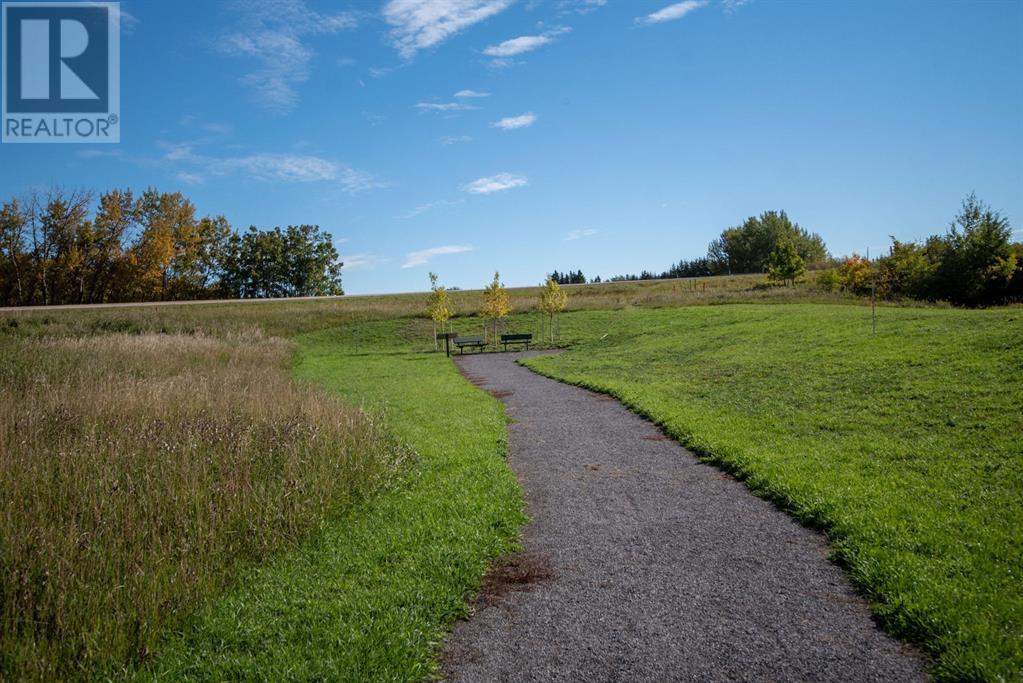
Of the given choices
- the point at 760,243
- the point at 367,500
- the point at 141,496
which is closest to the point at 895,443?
the point at 367,500

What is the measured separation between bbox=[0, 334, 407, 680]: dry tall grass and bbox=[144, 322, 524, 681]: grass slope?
392 millimetres

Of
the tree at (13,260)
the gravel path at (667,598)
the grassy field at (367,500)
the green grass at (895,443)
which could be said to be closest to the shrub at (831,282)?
the green grass at (895,443)

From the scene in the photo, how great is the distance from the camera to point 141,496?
20.9 ft

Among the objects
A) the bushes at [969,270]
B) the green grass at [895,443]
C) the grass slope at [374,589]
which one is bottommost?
the grass slope at [374,589]

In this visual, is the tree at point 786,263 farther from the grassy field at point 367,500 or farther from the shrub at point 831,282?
the grassy field at point 367,500

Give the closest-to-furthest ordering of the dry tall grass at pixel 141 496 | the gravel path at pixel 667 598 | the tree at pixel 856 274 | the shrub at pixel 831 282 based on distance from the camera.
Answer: the gravel path at pixel 667 598 → the dry tall grass at pixel 141 496 → the tree at pixel 856 274 → the shrub at pixel 831 282

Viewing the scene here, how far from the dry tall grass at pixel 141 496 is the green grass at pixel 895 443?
5237mm

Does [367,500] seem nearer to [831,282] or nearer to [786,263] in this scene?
[831,282]

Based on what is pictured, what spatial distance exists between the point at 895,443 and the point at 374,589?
745 cm

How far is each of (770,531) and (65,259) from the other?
68.3 metres

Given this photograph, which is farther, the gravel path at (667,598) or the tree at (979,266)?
the tree at (979,266)

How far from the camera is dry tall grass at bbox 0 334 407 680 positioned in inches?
182

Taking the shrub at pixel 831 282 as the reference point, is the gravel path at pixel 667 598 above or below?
below

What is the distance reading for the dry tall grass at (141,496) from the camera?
4.62m
